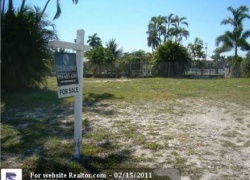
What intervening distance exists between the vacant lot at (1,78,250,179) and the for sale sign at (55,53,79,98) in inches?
38.3

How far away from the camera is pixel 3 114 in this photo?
7.55m

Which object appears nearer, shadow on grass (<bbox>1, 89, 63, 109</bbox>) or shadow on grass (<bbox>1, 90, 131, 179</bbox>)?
shadow on grass (<bbox>1, 90, 131, 179</bbox>)

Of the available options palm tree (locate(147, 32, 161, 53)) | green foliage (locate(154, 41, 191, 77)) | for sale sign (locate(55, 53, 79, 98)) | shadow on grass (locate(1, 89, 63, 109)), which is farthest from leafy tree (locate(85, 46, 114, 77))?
for sale sign (locate(55, 53, 79, 98))

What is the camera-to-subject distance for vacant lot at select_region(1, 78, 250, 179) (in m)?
4.05

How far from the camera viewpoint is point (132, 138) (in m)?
5.30

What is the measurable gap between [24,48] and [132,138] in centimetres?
745

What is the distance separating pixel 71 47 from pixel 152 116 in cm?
375

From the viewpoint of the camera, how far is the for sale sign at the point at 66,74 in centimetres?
386

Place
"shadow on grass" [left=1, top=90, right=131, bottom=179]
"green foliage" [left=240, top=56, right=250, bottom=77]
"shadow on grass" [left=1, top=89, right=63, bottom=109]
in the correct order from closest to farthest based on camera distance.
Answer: "shadow on grass" [left=1, top=90, right=131, bottom=179]
"shadow on grass" [left=1, top=89, right=63, bottom=109]
"green foliage" [left=240, top=56, right=250, bottom=77]

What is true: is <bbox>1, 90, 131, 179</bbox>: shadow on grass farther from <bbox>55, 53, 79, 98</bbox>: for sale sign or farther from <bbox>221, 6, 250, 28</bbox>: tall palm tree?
<bbox>221, 6, 250, 28</bbox>: tall palm tree

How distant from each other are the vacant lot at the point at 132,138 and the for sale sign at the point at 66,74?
0.97 metres

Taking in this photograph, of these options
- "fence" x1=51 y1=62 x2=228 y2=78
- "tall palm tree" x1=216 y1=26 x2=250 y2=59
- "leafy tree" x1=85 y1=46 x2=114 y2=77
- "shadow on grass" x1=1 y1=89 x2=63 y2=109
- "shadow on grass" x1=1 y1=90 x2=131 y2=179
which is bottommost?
"shadow on grass" x1=1 y1=90 x2=131 y2=179

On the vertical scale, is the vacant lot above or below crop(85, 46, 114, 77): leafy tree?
below

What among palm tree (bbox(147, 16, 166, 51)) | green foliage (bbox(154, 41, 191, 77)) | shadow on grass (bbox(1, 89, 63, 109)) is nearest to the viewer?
shadow on grass (bbox(1, 89, 63, 109))
